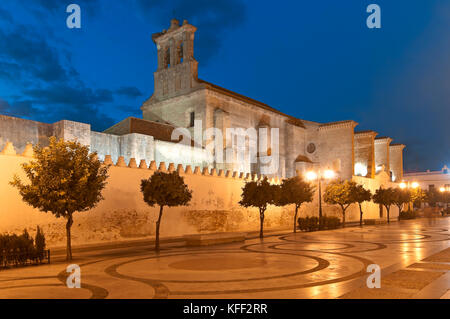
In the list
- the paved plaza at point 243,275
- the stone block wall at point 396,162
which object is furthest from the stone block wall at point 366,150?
the paved plaza at point 243,275

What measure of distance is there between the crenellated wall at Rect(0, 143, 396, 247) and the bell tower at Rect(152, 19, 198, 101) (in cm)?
1654

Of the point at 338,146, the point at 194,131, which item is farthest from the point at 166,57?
the point at 338,146

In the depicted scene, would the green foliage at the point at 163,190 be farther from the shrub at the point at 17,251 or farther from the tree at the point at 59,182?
the shrub at the point at 17,251

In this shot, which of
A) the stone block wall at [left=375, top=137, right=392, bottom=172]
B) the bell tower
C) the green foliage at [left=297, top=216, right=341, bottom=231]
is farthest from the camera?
the stone block wall at [left=375, top=137, right=392, bottom=172]

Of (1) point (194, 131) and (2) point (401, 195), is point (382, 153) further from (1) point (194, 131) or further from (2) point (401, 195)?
(1) point (194, 131)

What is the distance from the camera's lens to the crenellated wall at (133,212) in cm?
1508

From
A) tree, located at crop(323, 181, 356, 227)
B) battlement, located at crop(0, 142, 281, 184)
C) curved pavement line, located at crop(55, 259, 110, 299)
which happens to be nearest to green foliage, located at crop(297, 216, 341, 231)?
tree, located at crop(323, 181, 356, 227)

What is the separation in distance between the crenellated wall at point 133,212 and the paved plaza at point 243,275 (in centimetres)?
274

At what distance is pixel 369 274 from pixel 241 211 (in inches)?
697

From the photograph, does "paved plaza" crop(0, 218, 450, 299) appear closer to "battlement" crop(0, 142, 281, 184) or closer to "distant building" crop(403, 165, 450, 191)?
"battlement" crop(0, 142, 281, 184)

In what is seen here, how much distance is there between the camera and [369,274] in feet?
29.2

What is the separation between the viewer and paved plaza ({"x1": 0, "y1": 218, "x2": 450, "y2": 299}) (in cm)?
714
